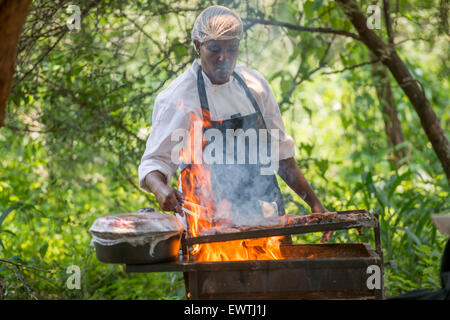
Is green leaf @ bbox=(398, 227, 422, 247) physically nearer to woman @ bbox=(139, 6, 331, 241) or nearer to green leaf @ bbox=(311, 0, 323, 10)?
woman @ bbox=(139, 6, 331, 241)

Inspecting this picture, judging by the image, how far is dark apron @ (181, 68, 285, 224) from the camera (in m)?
2.88

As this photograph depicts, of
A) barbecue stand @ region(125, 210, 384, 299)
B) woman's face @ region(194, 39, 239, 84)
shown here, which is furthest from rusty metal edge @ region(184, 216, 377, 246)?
woman's face @ region(194, 39, 239, 84)

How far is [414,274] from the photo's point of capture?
14.6 feet

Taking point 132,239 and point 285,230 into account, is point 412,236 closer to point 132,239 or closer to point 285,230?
point 285,230

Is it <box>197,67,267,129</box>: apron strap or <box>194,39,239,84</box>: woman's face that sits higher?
<box>194,39,239,84</box>: woman's face

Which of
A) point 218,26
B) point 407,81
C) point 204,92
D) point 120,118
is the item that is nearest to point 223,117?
point 204,92

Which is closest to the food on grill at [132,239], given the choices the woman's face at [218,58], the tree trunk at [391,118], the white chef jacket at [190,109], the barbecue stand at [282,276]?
the barbecue stand at [282,276]

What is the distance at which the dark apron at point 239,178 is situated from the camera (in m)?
2.88

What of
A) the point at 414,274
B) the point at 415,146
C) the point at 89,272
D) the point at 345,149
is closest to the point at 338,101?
the point at 345,149

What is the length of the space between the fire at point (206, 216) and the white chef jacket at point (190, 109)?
0.09 m

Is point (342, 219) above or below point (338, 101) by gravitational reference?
below

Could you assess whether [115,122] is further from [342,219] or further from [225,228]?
[342,219]

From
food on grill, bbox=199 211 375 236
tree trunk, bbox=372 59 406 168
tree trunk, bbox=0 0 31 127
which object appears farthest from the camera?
tree trunk, bbox=372 59 406 168

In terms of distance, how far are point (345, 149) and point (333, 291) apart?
6.11 meters
